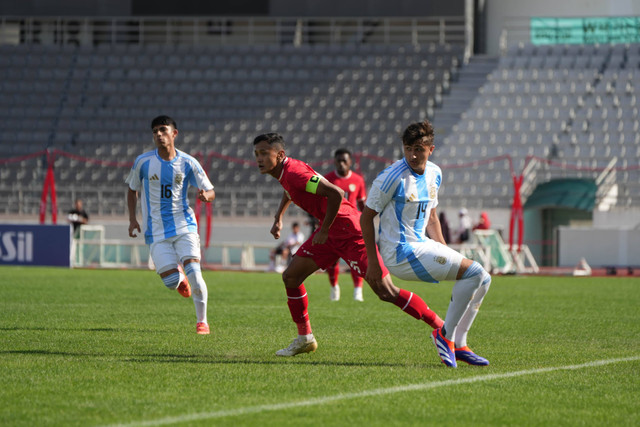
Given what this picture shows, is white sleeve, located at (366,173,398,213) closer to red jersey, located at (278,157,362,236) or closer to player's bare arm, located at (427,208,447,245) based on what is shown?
player's bare arm, located at (427,208,447,245)

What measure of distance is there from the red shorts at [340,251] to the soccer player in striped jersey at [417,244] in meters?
0.48

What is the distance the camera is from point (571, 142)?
31078 millimetres

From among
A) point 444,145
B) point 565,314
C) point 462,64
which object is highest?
point 462,64

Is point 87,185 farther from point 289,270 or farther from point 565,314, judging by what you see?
point 289,270

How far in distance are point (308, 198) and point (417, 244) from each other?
1.09 m

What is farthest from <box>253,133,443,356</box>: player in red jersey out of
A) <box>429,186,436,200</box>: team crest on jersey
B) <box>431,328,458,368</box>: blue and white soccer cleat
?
<box>429,186,436,200</box>: team crest on jersey

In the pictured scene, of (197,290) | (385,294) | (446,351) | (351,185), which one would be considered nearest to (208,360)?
(385,294)

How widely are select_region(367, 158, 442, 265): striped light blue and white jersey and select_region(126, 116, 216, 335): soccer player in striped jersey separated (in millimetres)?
2823

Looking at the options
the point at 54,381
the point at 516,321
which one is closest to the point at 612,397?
the point at 54,381

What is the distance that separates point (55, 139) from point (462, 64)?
14030 mm

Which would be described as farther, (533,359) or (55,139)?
(55,139)

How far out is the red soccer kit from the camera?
7.92m

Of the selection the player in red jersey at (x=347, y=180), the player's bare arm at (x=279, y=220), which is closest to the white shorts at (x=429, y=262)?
the player's bare arm at (x=279, y=220)

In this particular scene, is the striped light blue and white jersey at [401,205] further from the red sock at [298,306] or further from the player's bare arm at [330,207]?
the red sock at [298,306]
